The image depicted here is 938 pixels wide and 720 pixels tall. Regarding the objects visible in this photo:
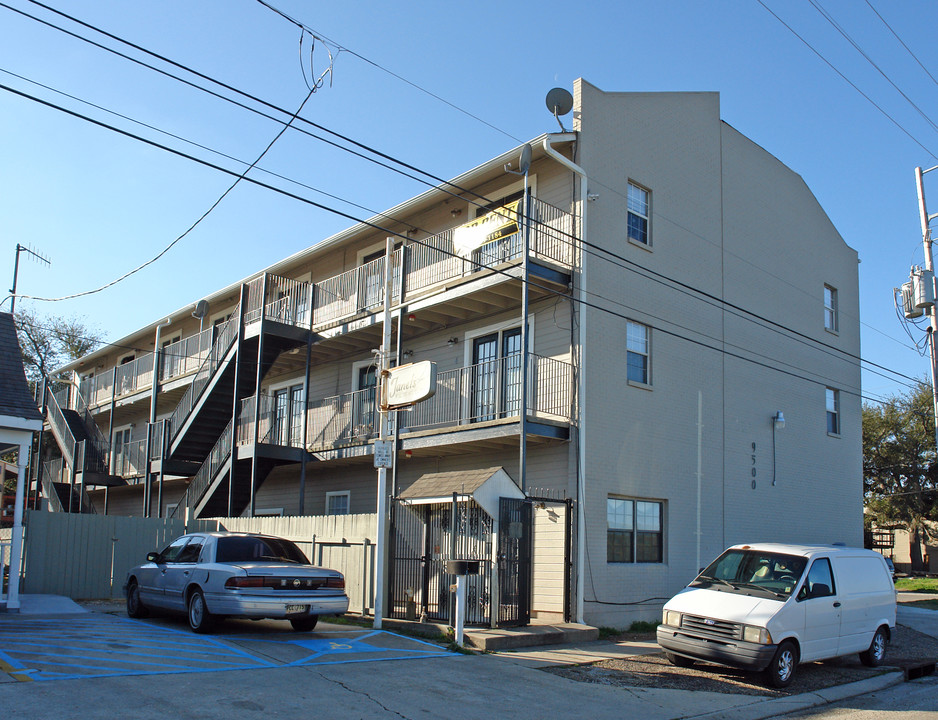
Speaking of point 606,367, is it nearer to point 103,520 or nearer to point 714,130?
point 714,130

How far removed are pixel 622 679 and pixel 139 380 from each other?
23.7m

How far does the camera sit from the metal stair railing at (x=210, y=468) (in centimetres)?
2050

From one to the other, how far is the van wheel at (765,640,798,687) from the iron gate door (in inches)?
152

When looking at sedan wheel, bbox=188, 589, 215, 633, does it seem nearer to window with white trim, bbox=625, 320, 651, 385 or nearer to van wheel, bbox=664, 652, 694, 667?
van wheel, bbox=664, 652, 694, 667

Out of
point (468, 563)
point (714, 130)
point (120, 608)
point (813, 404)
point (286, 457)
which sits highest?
point (714, 130)

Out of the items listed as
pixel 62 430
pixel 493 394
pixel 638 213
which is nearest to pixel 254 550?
pixel 493 394

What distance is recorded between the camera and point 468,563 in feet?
39.3

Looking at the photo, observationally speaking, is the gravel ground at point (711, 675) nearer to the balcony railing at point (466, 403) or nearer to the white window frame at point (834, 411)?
the balcony railing at point (466, 403)

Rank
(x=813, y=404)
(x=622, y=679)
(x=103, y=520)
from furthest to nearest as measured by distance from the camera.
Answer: (x=813, y=404) → (x=103, y=520) → (x=622, y=679)

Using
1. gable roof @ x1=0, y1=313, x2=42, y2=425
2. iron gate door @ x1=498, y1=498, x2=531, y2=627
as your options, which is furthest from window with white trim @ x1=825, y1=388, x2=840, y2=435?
gable roof @ x1=0, y1=313, x2=42, y2=425

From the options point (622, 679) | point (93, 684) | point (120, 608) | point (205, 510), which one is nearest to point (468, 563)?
point (622, 679)

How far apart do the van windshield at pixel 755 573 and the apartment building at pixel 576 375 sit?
9.28 ft

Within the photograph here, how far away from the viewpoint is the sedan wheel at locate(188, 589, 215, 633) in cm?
1185

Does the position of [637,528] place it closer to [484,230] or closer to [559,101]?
[484,230]
